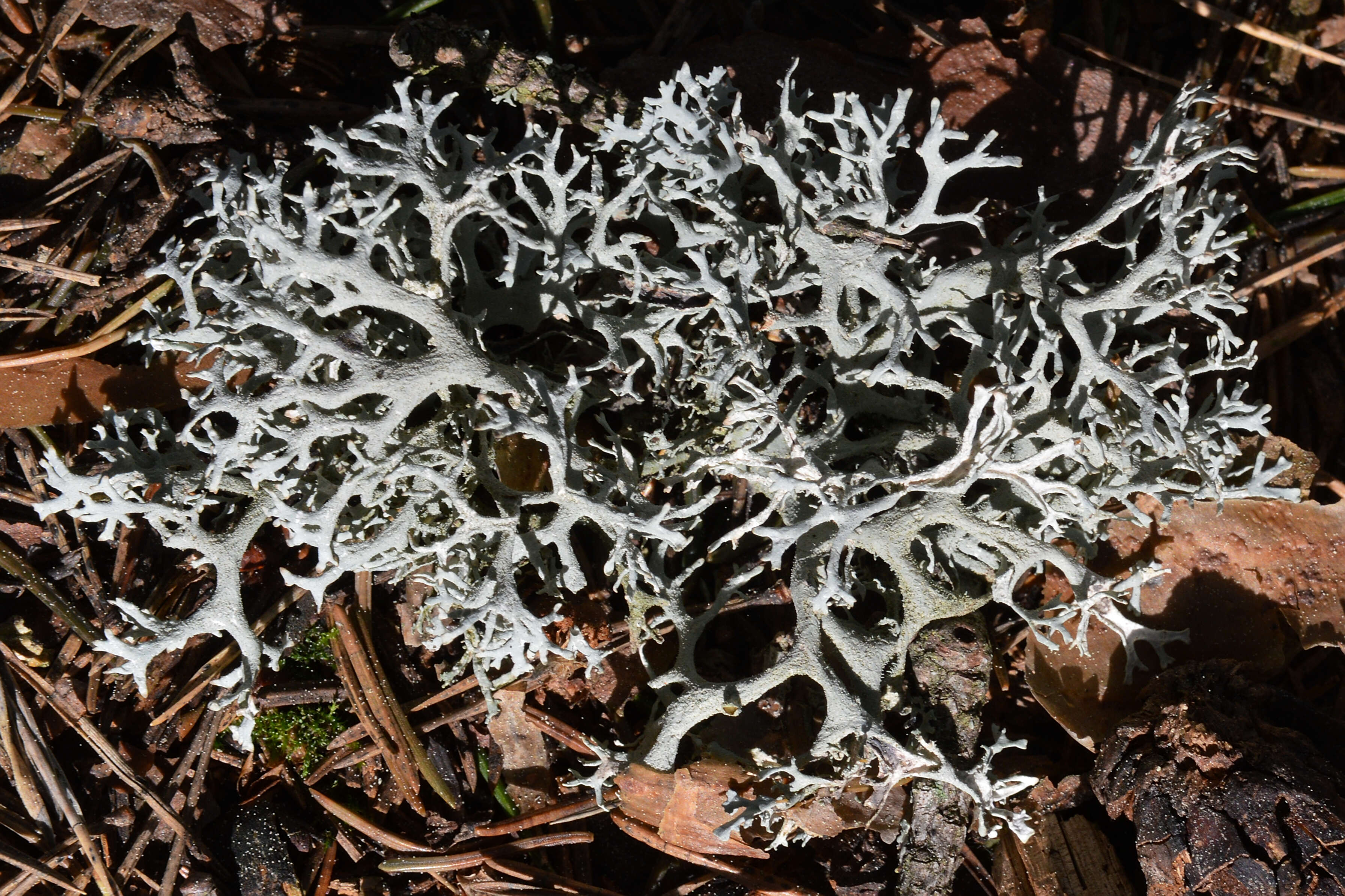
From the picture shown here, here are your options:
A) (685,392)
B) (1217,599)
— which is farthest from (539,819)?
(1217,599)

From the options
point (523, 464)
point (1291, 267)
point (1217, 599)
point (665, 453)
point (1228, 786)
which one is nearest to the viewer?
point (1228, 786)

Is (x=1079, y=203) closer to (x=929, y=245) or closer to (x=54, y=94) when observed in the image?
(x=929, y=245)

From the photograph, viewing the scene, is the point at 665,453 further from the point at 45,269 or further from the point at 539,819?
the point at 45,269

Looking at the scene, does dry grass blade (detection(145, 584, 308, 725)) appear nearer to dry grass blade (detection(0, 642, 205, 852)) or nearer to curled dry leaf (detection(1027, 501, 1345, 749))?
dry grass blade (detection(0, 642, 205, 852))

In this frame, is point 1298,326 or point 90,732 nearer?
point 90,732

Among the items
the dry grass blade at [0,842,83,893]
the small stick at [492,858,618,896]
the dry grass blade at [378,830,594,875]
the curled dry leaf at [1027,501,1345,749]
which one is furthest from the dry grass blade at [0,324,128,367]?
the curled dry leaf at [1027,501,1345,749]

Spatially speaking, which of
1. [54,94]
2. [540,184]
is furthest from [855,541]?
[54,94]

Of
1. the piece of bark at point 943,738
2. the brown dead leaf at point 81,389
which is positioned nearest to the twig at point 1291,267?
the piece of bark at point 943,738
